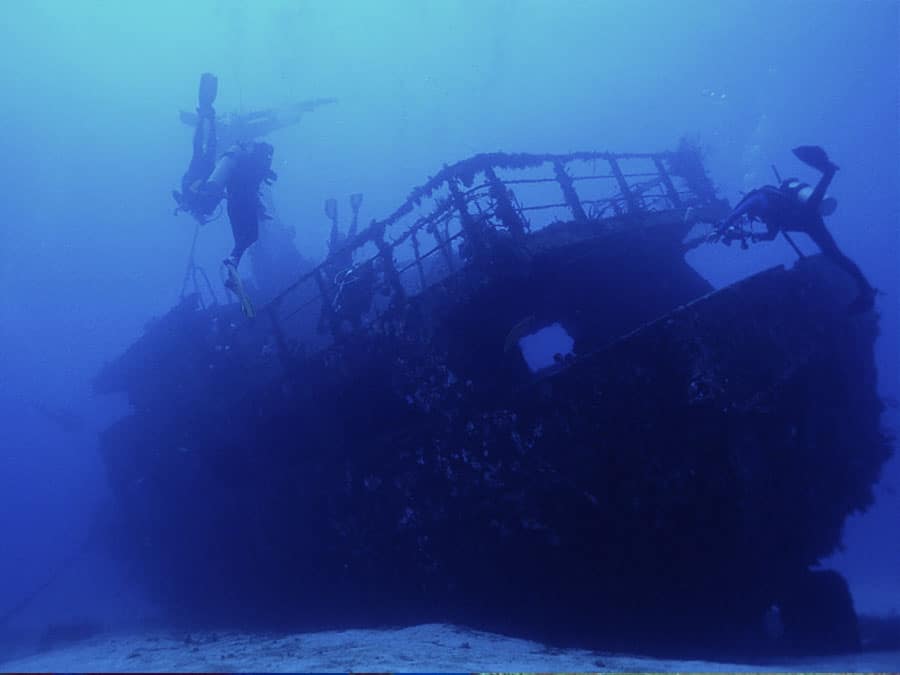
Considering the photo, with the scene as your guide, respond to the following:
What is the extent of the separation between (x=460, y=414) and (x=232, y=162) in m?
6.11

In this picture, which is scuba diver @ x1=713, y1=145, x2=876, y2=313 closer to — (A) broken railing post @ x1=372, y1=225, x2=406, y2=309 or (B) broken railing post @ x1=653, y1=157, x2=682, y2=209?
(B) broken railing post @ x1=653, y1=157, x2=682, y2=209

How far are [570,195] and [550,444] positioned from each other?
5415 mm

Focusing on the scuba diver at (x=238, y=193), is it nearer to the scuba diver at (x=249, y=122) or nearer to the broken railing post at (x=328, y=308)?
the broken railing post at (x=328, y=308)

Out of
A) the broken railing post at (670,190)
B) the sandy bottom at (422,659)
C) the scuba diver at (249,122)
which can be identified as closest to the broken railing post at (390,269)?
the sandy bottom at (422,659)

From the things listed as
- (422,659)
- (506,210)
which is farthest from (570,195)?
(422,659)

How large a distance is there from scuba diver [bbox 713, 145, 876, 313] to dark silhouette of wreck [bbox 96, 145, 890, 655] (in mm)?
385

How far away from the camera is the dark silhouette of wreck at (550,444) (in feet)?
21.2

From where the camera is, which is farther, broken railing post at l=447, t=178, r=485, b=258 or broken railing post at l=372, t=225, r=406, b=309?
broken railing post at l=372, t=225, r=406, b=309

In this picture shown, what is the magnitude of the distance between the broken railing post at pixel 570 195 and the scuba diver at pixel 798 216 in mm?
2430

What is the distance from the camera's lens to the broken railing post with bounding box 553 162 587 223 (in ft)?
32.0

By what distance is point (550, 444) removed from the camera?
7.09m

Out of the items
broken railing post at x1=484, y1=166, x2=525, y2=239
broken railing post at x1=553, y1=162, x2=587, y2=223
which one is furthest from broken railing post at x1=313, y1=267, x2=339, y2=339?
broken railing post at x1=553, y1=162, x2=587, y2=223

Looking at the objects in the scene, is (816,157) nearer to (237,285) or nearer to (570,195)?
(570,195)

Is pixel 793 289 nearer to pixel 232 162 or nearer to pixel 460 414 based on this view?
pixel 460 414
